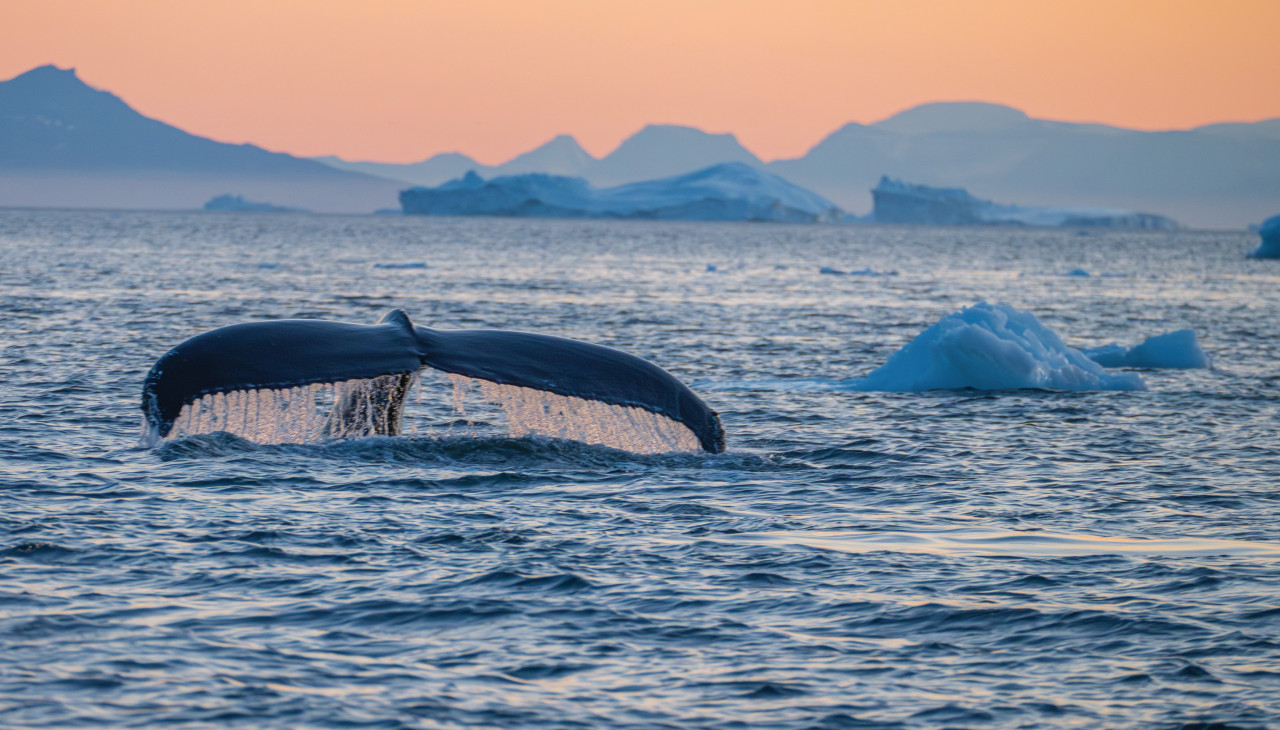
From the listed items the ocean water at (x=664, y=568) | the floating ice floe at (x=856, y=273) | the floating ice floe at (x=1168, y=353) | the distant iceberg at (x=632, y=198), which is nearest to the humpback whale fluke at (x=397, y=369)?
the ocean water at (x=664, y=568)

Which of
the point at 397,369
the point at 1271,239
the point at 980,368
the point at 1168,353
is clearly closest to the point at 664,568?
the point at 397,369

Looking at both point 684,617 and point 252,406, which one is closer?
point 684,617

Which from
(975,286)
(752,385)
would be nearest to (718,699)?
(752,385)

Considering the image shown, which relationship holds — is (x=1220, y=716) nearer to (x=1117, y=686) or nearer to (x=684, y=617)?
(x=1117, y=686)

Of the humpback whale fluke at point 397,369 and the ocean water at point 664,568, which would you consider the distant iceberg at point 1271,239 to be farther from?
the humpback whale fluke at point 397,369

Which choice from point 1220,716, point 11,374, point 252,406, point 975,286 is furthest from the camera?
point 975,286

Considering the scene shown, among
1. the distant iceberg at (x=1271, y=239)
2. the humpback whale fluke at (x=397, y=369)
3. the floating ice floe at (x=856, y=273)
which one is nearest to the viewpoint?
the humpback whale fluke at (x=397, y=369)

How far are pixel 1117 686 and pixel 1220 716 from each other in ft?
1.43

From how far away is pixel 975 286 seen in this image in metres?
44.8

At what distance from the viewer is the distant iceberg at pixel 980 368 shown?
15695mm

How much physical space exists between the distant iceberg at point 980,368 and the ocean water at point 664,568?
53 centimetres

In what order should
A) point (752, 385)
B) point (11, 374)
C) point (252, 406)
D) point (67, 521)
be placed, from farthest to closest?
point (752, 385) → point (11, 374) → point (252, 406) → point (67, 521)

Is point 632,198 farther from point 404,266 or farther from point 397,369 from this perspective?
point 397,369

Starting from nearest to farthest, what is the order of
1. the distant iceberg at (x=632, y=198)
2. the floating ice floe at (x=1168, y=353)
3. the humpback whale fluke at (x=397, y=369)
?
the humpback whale fluke at (x=397, y=369) < the floating ice floe at (x=1168, y=353) < the distant iceberg at (x=632, y=198)
